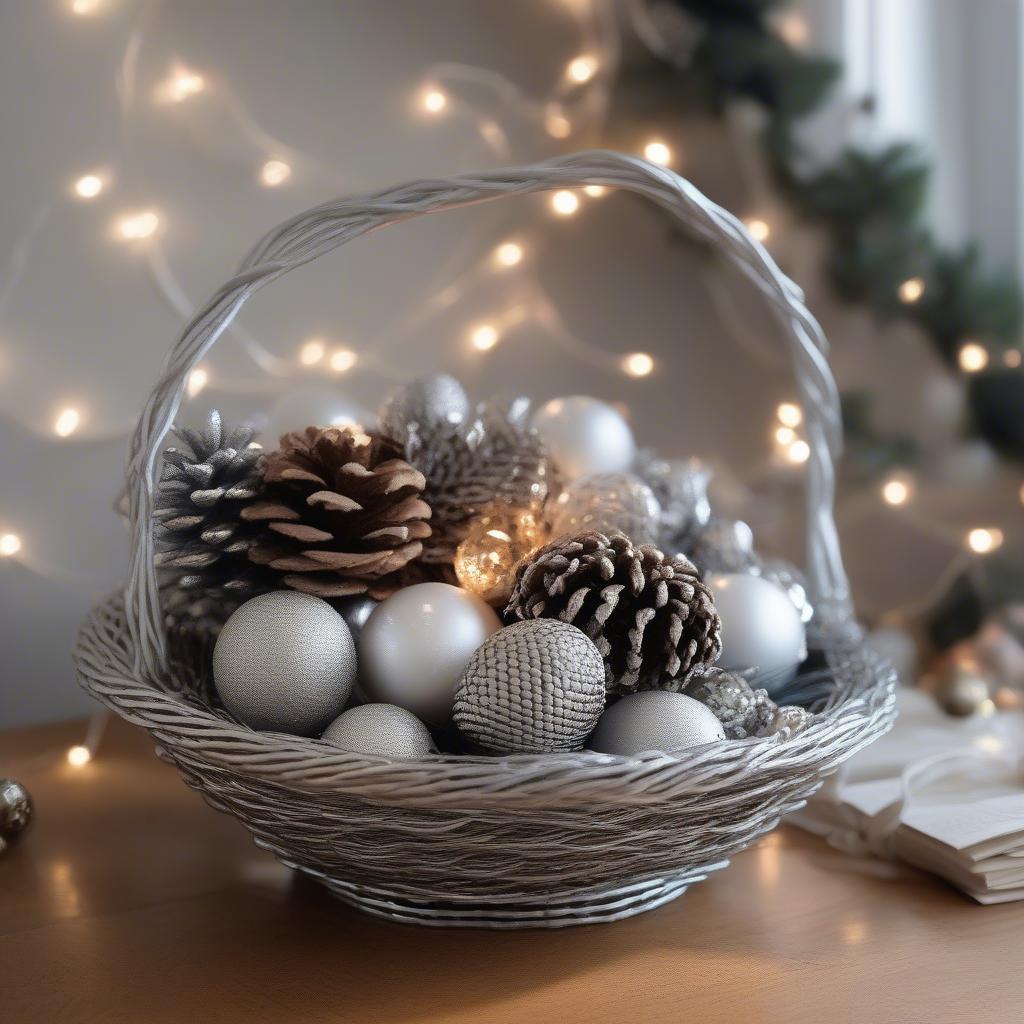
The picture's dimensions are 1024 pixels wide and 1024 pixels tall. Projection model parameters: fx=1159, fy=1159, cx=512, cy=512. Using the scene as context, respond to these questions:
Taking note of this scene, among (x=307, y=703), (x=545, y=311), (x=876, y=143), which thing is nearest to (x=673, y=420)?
(x=545, y=311)

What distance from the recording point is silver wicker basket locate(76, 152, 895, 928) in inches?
23.5

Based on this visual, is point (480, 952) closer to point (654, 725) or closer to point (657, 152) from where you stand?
point (654, 725)

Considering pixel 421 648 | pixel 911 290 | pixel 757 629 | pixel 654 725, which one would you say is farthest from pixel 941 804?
pixel 911 290

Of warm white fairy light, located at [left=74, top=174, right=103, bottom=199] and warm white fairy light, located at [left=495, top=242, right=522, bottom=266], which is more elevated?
warm white fairy light, located at [left=495, top=242, right=522, bottom=266]

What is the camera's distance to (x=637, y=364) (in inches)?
54.1


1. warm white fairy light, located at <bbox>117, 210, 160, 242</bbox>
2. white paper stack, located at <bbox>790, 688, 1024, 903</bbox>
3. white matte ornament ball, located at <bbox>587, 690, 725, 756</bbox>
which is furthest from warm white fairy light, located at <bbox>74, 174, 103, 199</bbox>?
white paper stack, located at <bbox>790, 688, 1024, 903</bbox>

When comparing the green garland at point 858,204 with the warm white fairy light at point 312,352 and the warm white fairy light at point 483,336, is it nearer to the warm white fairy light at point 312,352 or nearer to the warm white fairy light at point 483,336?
the warm white fairy light at point 483,336

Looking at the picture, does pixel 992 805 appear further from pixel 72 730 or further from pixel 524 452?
pixel 72 730

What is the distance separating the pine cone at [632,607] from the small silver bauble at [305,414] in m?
0.30

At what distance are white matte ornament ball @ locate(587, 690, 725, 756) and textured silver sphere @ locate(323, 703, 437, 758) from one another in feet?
0.36

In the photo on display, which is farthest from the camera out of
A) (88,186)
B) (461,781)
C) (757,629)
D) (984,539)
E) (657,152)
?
(657,152)

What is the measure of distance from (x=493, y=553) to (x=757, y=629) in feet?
0.63

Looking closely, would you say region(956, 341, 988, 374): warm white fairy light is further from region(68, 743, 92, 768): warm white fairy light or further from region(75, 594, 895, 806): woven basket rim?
region(68, 743, 92, 768): warm white fairy light

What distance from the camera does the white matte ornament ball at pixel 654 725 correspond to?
2.23ft
